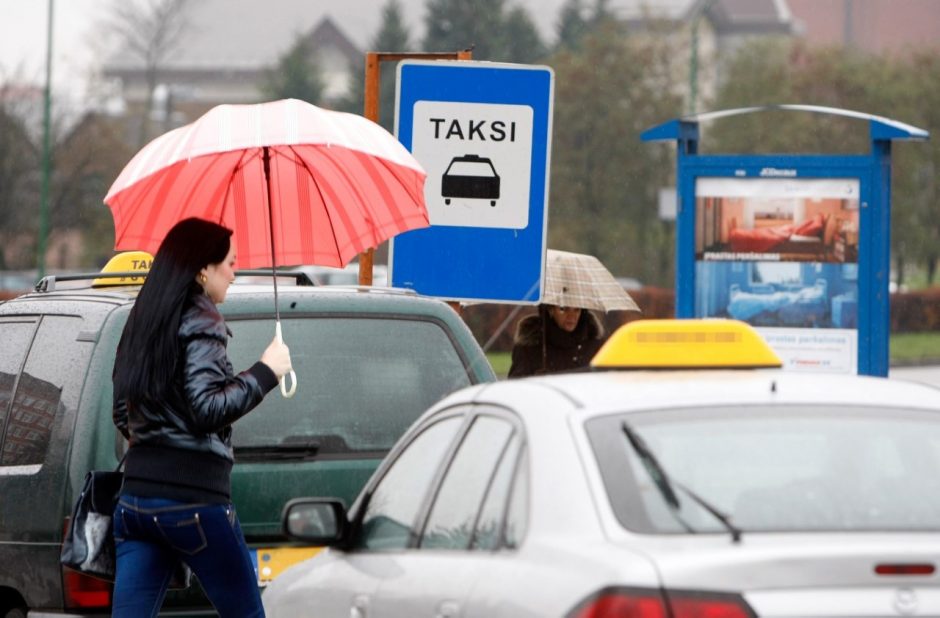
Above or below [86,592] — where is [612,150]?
above

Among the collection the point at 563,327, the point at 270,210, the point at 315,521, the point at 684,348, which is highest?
the point at 270,210

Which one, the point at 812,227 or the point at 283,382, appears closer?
the point at 283,382

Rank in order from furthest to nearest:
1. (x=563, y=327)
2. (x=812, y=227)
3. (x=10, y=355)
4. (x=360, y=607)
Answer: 1. (x=812, y=227)
2. (x=563, y=327)
3. (x=10, y=355)
4. (x=360, y=607)

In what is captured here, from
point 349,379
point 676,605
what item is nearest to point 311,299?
point 349,379

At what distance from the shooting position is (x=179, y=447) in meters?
5.76

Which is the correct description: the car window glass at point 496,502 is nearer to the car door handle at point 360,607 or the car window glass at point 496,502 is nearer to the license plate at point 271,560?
the car door handle at point 360,607

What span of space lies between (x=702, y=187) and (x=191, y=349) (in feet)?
20.7

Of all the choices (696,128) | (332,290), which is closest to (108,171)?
(696,128)

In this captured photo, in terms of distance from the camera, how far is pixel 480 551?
13.7 feet

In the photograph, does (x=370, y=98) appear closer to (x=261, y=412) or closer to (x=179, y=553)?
(x=261, y=412)

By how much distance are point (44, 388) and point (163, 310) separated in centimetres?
114

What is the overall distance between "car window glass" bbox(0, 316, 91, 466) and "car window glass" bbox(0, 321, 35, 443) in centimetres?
8

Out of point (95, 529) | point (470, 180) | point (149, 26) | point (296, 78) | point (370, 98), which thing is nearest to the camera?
point (95, 529)

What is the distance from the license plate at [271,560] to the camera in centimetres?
644
